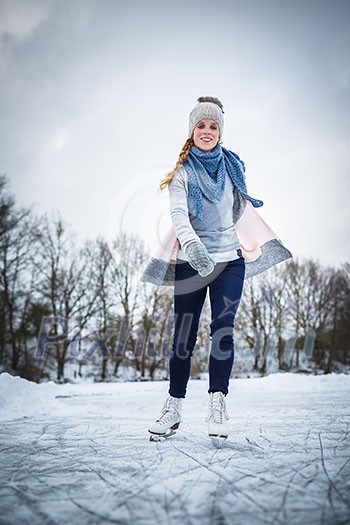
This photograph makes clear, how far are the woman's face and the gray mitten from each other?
31.3 inches

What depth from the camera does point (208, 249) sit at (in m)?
1.98

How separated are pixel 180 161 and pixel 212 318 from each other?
1.03 meters

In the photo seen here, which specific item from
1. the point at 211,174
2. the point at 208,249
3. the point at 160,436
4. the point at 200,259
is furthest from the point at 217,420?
the point at 211,174

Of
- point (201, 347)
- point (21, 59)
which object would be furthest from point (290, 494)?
point (21, 59)

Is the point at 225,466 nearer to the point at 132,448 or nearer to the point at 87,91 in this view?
the point at 132,448

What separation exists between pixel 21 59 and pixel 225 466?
72.0m

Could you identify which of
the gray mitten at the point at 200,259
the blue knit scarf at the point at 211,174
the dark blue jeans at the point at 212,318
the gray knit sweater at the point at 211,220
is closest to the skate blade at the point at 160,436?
the dark blue jeans at the point at 212,318

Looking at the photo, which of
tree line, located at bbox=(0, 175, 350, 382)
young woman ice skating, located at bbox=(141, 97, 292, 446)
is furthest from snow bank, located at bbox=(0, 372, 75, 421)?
tree line, located at bbox=(0, 175, 350, 382)

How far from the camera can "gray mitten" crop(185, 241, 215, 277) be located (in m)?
1.70

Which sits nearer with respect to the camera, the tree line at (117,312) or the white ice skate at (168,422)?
the white ice skate at (168,422)

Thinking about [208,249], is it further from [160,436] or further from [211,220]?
[160,436]

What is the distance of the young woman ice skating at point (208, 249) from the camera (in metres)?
1.75

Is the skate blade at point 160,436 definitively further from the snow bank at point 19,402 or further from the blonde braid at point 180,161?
the snow bank at point 19,402

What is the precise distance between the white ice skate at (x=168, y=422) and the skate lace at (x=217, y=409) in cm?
24
